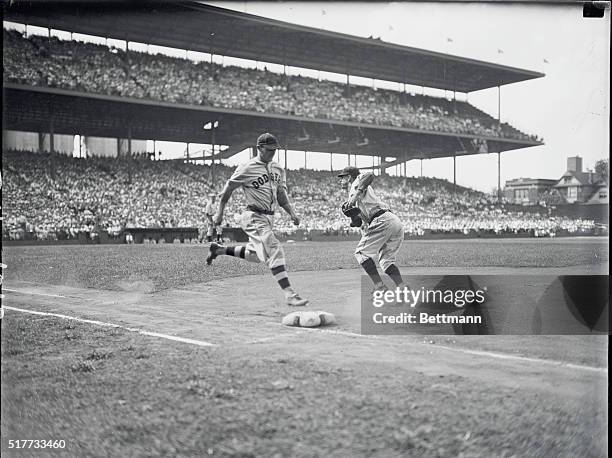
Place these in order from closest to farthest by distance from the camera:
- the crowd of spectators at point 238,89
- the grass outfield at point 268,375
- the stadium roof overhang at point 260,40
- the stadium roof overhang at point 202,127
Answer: the grass outfield at point 268,375
the stadium roof overhang at point 260,40
the stadium roof overhang at point 202,127
the crowd of spectators at point 238,89

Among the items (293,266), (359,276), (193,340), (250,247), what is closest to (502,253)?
(359,276)

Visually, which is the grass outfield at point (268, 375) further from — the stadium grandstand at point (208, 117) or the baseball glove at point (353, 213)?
the stadium grandstand at point (208, 117)

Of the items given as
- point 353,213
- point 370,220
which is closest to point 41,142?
point 353,213

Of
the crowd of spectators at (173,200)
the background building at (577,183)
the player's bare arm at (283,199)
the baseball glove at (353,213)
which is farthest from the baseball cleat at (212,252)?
the background building at (577,183)

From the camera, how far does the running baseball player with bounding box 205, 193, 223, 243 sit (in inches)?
140

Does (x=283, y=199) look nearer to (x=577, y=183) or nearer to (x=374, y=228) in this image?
(x=374, y=228)

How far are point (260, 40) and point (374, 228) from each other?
156cm

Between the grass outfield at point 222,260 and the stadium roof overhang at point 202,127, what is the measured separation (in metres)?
0.71

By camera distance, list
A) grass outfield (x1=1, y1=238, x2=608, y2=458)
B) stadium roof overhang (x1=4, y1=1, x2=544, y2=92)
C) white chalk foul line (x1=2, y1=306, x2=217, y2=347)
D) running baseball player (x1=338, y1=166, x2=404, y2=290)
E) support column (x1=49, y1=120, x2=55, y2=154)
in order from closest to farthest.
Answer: grass outfield (x1=1, y1=238, x2=608, y2=458), white chalk foul line (x1=2, y1=306, x2=217, y2=347), stadium roof overhang (x1=4, y1=1, x2=544, y2=92), running baseball player (x1=338, y1=166, x2=404, y2=290), support column (x1=49, y1=120, x2=55, y2=154)

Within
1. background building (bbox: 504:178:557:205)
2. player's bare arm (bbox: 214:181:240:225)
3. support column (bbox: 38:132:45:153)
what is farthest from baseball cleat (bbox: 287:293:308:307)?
support column (bbox: 38:132:45:153)

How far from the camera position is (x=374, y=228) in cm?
352

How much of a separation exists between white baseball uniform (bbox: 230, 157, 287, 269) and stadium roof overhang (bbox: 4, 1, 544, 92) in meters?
0.89

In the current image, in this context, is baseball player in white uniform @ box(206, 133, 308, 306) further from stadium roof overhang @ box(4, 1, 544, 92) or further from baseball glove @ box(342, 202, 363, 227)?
stadium roof overhang @ box(4, 1, 544, 92)

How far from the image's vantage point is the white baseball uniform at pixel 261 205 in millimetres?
3449
